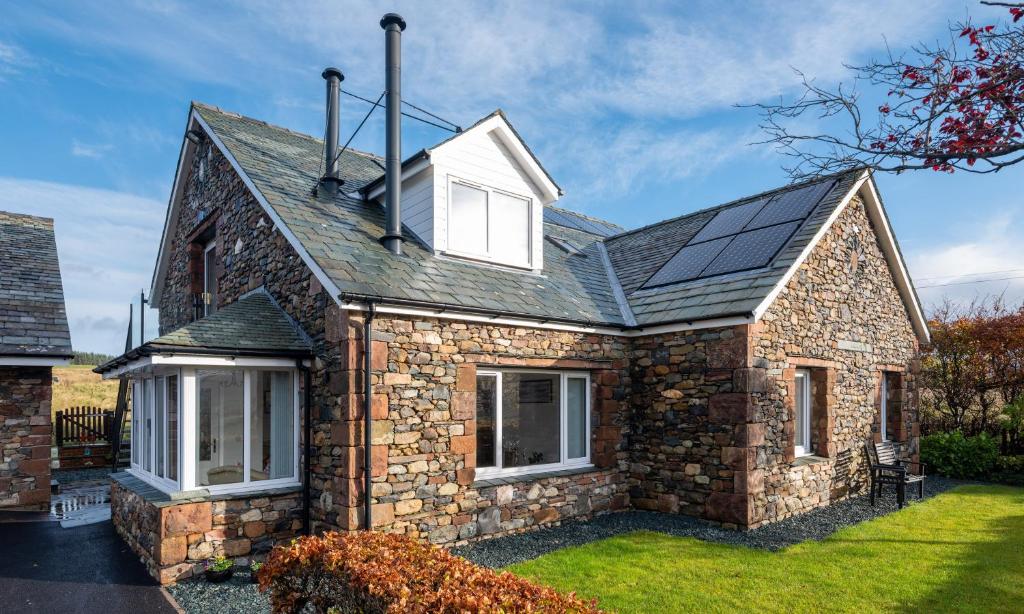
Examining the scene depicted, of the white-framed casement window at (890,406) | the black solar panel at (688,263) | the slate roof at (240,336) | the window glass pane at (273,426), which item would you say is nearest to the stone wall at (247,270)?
the slate roof at (240,336)

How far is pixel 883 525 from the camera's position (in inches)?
369

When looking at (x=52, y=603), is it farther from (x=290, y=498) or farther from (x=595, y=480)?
(x=595, y=480)

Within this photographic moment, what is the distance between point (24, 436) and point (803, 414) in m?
15.0

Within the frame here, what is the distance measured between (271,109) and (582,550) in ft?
38.3

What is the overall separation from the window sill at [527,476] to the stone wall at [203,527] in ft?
8.51

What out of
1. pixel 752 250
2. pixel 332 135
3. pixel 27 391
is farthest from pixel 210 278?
pixel 752 250

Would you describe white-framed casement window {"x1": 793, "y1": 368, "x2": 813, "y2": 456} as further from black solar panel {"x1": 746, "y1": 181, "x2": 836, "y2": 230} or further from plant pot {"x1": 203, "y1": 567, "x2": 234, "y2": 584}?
plant pot {"x1": 203, "y1": 567, "x2": 234, "y2": 584}

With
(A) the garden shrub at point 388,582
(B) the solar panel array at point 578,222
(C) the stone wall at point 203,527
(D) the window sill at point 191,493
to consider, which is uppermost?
(B) the solar panel array at point 578,222

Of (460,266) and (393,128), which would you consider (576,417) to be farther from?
(393,128)

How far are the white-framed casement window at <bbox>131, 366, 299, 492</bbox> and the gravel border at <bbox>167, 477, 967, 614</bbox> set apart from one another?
1362mm

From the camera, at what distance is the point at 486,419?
30.2ft

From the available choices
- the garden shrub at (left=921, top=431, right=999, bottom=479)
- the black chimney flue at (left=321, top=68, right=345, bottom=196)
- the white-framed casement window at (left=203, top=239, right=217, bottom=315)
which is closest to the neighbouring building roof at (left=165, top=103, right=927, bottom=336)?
the black chimney flue at (left=321, top=68, right=345, bottom=196)

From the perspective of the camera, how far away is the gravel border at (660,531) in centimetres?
802

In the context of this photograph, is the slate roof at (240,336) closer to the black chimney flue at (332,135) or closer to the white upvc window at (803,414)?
the black chimney flue at (332,135)
